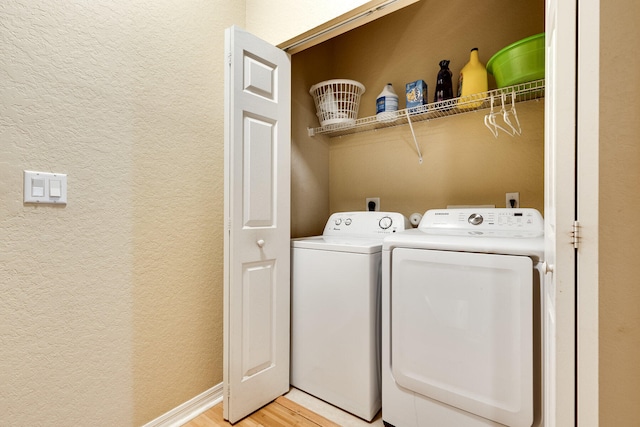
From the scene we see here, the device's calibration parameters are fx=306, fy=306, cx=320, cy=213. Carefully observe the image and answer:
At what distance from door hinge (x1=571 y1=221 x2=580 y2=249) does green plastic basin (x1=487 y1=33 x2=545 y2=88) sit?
111 cm

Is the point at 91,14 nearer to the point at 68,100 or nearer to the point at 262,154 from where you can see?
the point at 68,100

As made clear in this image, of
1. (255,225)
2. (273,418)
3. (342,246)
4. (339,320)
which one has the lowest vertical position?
(273,418)

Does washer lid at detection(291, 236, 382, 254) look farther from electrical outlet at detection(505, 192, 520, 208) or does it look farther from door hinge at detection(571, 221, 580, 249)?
door hinge at detection(571, 221, 580, 249)

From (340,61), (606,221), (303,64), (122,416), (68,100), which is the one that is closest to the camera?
(606,221)

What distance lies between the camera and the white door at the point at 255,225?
1410 mm

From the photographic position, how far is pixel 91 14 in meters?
1.18

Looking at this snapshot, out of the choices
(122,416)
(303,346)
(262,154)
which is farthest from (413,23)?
(122,416)

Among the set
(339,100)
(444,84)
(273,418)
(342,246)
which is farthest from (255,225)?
(444,84)

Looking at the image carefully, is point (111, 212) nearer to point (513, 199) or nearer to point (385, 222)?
point (385, 222)

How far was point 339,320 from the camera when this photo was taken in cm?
154

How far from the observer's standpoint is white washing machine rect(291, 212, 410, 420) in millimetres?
1453

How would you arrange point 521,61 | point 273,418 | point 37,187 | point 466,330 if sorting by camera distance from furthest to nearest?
point 273,418, point 521,61, point 466,330, point 37,187

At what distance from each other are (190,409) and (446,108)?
2092mm

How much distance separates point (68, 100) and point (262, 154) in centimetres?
77
